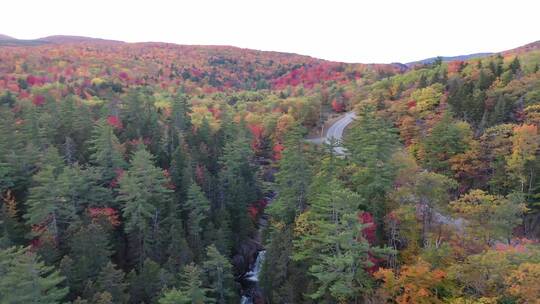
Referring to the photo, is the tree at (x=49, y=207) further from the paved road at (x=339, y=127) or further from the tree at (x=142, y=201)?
the paved road at (x=339, y=127)

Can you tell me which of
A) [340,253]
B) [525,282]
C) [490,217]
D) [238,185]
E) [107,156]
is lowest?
[238,185]

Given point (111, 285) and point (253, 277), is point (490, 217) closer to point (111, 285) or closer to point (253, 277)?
point (253, 277)

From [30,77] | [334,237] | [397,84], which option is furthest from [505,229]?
[30,77]

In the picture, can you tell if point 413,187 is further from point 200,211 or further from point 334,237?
point 200,211

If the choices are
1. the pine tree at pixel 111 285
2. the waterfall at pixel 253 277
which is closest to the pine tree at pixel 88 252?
the pine tree at pixel 111 285

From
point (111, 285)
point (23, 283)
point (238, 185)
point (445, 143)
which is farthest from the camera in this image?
point (238, 185)

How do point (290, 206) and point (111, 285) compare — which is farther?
point (290, 206)

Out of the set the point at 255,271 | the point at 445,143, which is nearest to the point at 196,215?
the point at 255,271
